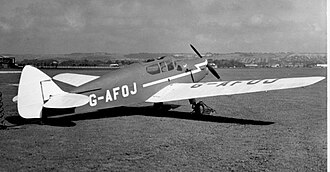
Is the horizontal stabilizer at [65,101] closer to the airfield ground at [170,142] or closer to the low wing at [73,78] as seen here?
the airfield ground at [170,142]

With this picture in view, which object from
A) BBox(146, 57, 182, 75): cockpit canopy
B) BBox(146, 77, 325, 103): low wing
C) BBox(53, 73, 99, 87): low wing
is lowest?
BBox(146, 77, 325, 103): low wing

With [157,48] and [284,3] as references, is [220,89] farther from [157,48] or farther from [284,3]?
[284,3]

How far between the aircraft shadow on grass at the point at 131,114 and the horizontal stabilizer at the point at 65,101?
2.14 feet

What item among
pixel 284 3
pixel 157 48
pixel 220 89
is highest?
pixel 284 3

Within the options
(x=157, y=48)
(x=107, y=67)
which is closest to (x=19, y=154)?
(x=157, y=48)

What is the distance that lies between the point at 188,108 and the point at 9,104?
495cm

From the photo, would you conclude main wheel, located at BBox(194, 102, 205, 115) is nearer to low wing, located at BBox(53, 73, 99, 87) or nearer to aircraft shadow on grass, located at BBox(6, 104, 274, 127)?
aircraft shadow on grass, located at BBox(6, 104, 274, 127)

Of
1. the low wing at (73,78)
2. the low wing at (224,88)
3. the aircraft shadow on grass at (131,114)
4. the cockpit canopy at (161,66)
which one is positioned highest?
the cockpit canopy at (161,66)

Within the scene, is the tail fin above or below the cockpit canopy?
below

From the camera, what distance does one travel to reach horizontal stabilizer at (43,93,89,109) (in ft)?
19.5

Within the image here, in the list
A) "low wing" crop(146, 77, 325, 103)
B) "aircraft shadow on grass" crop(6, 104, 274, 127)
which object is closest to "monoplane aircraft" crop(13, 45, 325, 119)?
"low wing" crop(146, 77, 325, 103)

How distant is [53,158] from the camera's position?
440 cm

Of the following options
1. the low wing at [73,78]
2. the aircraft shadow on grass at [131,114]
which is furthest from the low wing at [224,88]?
the low wing at [73,78]

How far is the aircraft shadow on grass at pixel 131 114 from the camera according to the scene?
6.79 metres
